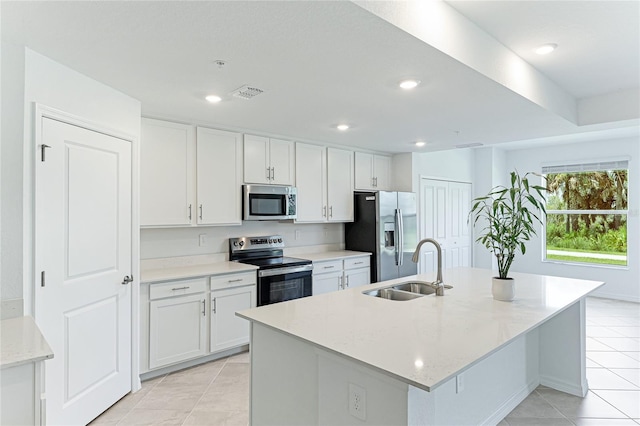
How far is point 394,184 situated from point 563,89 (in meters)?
2.64


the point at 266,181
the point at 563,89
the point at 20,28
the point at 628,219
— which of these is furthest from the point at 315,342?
the point at 628,219

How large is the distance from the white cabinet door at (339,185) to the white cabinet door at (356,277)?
2.30 ft

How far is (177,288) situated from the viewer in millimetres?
3254

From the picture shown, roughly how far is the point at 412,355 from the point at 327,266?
9.67 feet

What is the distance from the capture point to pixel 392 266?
5.00 meters

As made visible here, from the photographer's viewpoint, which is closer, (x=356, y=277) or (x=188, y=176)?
(x=188, y=176)

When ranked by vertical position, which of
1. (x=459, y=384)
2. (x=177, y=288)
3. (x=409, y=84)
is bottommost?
(x=459, y=384)

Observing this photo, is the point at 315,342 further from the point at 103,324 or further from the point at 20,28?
the point at 20,28

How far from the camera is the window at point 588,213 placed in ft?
19.2

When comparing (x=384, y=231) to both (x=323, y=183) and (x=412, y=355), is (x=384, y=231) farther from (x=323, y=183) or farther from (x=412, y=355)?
(x=412, y=355)

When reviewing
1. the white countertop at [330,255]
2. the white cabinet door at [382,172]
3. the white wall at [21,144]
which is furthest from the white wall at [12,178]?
the white cabinet door at [382,172]

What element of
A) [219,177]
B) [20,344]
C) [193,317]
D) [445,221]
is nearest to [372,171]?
[445,221]

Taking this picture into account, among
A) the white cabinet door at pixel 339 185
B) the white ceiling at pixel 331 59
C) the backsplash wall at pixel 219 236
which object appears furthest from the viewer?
the white cabinet door at pixel 339 185

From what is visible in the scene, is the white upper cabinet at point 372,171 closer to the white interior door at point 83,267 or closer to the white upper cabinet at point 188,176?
the white upper cabinet at point 188,176
